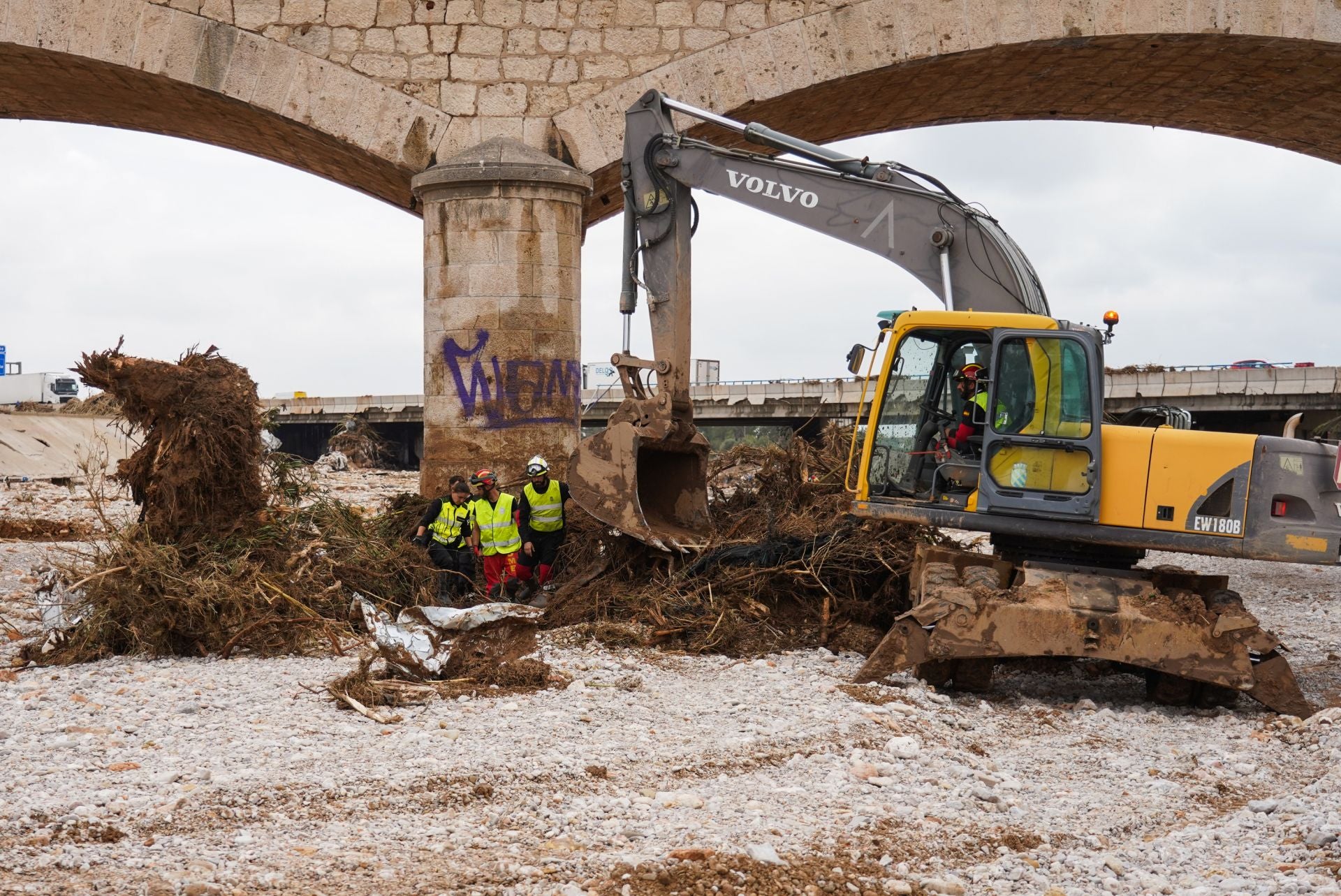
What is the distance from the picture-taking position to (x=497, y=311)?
11.3 metres

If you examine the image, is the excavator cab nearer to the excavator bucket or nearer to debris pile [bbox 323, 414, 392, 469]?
the excavator bucket

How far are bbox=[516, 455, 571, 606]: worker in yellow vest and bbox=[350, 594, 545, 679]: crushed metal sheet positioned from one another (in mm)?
1278

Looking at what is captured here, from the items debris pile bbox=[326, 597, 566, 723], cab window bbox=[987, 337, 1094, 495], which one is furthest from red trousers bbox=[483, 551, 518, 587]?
cab window bbox=[987, 337, 1094, 495]

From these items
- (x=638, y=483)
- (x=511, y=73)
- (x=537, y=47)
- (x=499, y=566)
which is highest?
(x=537, y=47)

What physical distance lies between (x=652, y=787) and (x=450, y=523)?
5.13 meters

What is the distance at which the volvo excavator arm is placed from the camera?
805 cm

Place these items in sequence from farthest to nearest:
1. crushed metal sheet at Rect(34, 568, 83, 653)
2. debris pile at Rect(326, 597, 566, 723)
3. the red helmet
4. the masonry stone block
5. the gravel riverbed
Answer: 1. the masonry stone block
2. crushed metal sheet at Rect(34, 568, 83, 653)
3. the red helmet
4. debris pile at Rect(326, 597, 566, 723)
5. the gravel riverbed

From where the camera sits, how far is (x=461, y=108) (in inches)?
448

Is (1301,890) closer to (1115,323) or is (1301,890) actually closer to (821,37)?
(1115,323)

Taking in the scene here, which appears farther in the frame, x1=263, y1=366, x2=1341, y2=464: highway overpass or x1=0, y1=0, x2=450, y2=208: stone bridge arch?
x1=263, y1=366, x2=1341, y2=464: highway overpass

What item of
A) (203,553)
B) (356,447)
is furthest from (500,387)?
(356,447)

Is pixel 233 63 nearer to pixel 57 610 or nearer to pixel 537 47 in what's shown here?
pixel 537 47

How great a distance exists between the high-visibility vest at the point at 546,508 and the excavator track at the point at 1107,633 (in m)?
3.58

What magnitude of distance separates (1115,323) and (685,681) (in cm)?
313
